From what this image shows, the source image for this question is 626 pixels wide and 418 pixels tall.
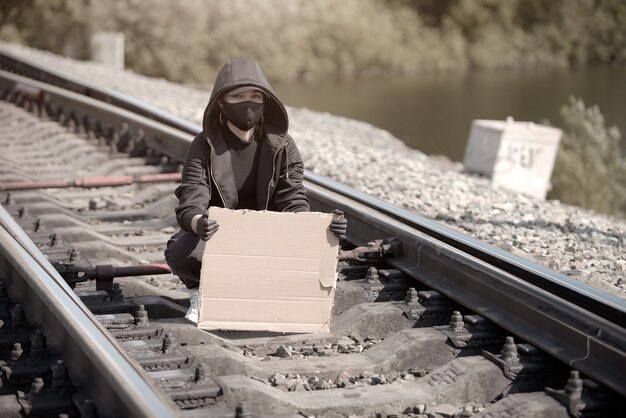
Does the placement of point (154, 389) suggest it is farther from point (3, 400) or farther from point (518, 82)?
point (518, 82)

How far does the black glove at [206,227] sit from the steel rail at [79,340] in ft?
1.85

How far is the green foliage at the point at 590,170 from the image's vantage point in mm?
16812

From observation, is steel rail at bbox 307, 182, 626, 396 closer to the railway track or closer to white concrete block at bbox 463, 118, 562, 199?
the railway track

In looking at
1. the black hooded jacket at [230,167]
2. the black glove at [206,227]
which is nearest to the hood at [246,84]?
the black hooded jacket at [230,167]

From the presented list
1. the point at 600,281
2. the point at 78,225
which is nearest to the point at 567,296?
the point at 600,281

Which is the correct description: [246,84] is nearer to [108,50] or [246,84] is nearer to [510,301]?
[510,301]

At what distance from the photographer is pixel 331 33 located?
40.2 meters

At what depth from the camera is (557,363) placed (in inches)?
145

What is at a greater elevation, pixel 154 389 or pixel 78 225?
pixel 154 389

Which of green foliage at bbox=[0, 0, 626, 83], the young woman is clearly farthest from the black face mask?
green foliage at bbox=[0, 0, 626, 83]

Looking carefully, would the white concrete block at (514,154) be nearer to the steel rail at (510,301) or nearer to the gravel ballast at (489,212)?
the gravel ballast at (489,212)

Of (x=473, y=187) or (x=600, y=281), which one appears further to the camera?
(x=473, y=187)

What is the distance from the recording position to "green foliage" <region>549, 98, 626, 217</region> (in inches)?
662

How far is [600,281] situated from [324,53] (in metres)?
35.4
